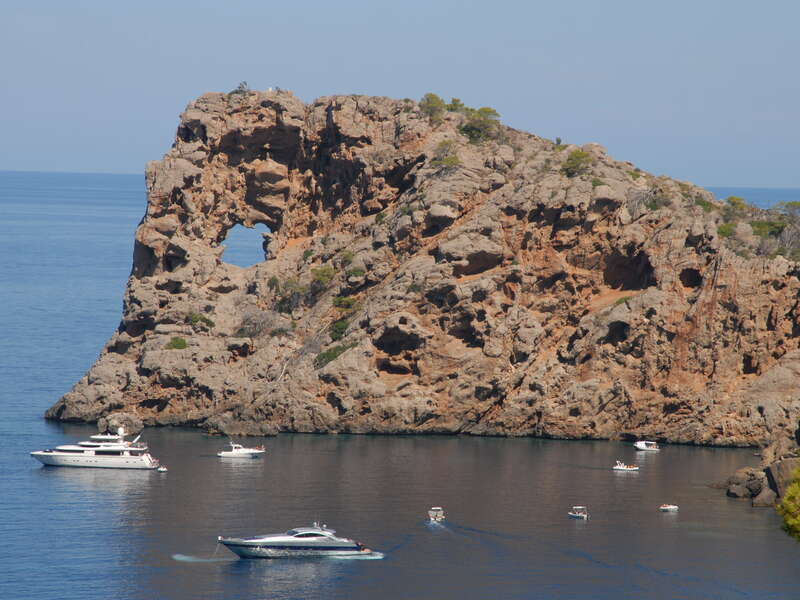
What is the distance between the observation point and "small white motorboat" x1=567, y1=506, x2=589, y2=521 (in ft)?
317

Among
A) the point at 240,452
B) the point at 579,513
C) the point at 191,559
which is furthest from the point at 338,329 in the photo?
the point at 191,559

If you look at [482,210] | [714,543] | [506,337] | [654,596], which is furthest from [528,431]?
[654,596]

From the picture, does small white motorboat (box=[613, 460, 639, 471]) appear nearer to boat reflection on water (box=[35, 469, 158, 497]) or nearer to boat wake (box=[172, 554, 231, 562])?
boat reflection on water (box=[35, 469, 158, 497])

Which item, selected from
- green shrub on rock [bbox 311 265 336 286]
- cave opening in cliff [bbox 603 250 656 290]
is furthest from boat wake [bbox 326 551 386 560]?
green shrub on rock [bbox 311 265 336 286]

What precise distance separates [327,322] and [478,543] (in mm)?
48206

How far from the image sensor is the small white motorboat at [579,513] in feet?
317

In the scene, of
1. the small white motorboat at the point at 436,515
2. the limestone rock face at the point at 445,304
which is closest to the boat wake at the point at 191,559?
the small white motorboat at the point at 436,515

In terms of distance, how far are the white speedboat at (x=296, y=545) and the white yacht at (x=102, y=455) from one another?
27715 mm

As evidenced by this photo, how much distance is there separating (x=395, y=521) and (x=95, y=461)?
102ft

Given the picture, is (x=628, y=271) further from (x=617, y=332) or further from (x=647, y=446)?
(x=647, y=446)

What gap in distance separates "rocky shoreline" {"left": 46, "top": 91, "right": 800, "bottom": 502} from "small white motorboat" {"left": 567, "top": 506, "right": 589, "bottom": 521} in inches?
1109

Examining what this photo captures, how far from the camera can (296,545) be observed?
8688cm

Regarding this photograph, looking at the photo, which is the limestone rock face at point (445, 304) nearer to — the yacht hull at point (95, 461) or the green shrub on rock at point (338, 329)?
the green shrub on rock at point (338, 329)

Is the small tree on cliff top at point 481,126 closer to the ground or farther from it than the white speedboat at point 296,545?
farther from it
